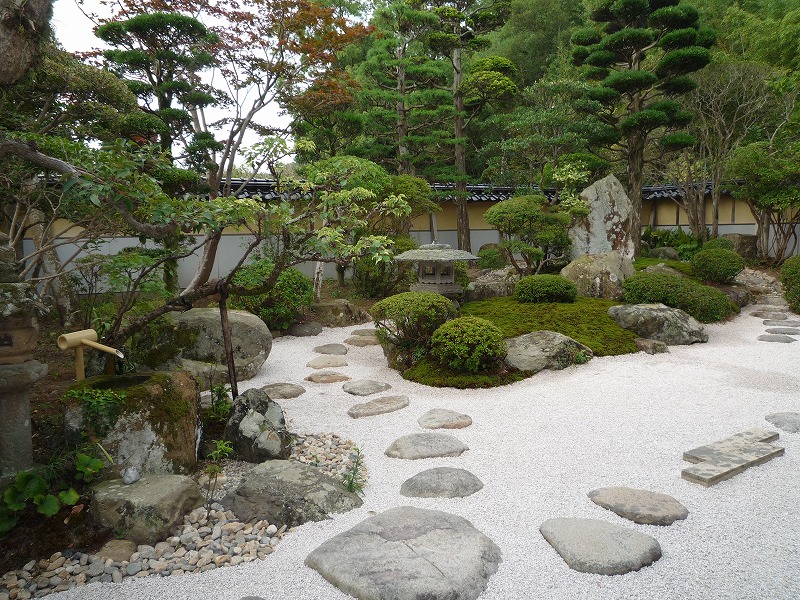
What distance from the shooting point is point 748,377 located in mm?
6133

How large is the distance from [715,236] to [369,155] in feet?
37.1

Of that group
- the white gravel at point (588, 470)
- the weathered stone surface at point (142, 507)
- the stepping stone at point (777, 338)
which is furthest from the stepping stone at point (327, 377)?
the stepping stone at point (777, 338)

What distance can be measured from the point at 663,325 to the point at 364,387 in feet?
15.8

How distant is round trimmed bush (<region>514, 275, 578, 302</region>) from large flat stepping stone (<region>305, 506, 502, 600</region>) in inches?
253

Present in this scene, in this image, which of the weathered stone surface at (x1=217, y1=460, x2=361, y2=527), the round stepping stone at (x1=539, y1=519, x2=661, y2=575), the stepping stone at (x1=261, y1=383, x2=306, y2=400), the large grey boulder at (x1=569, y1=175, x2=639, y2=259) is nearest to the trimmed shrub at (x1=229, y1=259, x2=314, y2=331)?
the stepping stone at (x1=261, y1=383, x2=306, y2=400)

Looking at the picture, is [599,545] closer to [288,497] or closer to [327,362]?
[288,497]

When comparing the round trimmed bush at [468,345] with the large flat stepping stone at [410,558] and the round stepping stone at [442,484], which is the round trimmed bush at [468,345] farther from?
the large flat stepping stone at [410,558]

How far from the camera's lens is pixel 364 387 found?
6.24m

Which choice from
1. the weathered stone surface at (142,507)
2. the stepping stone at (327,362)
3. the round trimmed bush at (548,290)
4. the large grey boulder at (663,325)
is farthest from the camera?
the round trimmed bush at (548,290)

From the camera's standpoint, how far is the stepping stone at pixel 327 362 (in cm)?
735

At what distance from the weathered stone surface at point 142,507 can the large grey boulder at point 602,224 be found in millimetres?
10639

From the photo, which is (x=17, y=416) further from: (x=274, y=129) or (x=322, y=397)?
(x=274, y=129)

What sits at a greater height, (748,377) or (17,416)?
(17,416)

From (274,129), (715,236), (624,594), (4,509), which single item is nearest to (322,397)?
(4,509)
